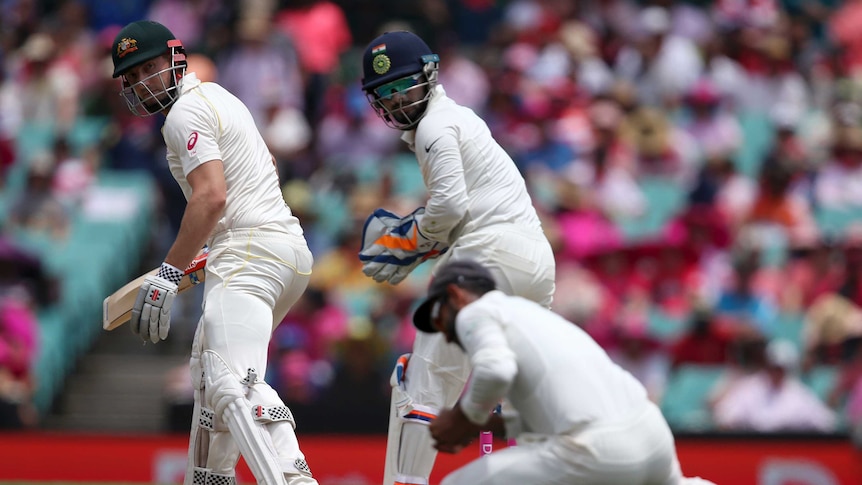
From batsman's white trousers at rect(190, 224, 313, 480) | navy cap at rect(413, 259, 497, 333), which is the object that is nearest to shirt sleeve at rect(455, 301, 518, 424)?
navy cap at rect(413, 259, 497, 333)

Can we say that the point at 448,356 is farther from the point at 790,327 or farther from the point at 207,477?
the point at 790,327

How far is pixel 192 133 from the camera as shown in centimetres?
628

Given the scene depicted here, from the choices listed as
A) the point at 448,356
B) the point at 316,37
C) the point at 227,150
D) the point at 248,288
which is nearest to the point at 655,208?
the point at 316,37

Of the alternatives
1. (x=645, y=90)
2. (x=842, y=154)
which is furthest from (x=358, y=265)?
(x=842, y=154)

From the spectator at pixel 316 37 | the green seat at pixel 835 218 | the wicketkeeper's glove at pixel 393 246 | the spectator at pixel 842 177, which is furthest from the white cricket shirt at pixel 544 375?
the spectator at pixel 316 37

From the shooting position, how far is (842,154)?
1323cm

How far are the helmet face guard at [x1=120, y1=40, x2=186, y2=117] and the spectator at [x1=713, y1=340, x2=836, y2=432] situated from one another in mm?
5978

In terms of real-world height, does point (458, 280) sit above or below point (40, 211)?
below

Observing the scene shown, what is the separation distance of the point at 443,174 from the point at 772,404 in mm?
5557

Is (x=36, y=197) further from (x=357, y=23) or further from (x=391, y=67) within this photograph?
(x=391, y=67)

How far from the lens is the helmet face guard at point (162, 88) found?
6.49 m

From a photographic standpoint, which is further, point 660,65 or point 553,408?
point 660,65

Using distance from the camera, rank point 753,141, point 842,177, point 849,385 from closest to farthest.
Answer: point 849,385, point 842,177, point 753,141

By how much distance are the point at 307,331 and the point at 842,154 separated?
563cm
